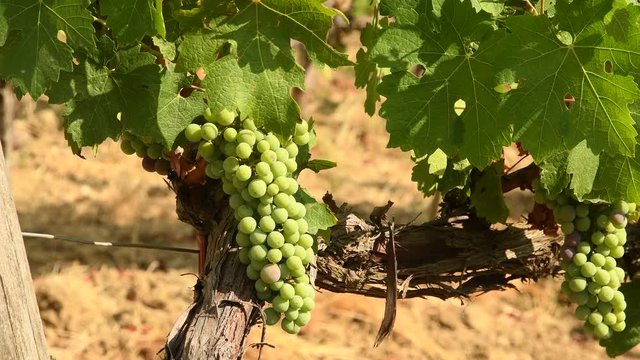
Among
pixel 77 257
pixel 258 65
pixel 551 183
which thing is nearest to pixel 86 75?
pixel 258 65

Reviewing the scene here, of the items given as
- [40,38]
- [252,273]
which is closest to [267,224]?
[252,273]

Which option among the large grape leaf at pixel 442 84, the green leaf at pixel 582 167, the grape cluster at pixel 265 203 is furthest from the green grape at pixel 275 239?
the green leaf at pixel 582 167

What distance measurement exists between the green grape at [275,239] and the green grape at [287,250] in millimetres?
12

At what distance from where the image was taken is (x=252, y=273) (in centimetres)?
210

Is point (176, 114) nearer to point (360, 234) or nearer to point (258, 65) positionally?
point (258, 65)

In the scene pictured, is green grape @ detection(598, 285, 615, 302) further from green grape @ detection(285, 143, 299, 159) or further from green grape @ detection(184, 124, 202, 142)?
green grape @ detection(184, 124, 202, 142)

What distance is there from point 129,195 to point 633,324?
3.72 metres

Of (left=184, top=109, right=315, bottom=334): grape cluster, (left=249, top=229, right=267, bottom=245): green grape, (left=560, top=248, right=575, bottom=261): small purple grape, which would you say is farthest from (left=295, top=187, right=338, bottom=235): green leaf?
(left=560, top=248, right=575, bottom=261): small purple grape

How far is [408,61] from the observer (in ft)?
6.61

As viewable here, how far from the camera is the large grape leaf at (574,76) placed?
1955mm

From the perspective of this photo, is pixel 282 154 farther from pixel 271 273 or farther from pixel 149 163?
pixel 149 163

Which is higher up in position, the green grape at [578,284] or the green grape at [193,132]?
the green grape at [193,132]

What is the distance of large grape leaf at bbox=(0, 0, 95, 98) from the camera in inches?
74.6

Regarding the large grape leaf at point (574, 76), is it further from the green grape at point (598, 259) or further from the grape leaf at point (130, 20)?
the grape leaf at point (130, 20)
